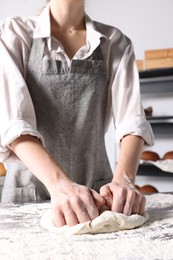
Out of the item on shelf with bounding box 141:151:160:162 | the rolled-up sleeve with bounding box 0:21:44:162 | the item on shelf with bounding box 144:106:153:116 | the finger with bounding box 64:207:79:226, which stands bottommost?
the item on shelf with bounding box 141:151:160:162

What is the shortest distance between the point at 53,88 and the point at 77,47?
0.42 feet

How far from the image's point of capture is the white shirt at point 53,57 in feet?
2.84

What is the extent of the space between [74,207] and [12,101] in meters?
0.29

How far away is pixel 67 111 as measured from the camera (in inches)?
38.3

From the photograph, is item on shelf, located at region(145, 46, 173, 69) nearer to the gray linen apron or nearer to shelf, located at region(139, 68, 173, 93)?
shelf, located at region(139, 68, 173, 93)

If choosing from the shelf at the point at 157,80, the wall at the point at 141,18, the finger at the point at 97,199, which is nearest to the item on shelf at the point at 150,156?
the shelf at the point at 157,80

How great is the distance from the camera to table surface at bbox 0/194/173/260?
1.75 ft

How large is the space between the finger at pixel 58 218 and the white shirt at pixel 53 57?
187 mm

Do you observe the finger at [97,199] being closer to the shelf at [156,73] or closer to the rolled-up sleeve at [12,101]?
the rolled-up sleeve at [12,101]

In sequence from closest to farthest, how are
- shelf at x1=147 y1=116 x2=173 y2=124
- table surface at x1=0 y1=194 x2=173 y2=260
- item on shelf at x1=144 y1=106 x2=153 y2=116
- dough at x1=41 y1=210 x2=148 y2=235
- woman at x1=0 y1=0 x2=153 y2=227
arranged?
table surface at x1=0 y1=194 x2=173 y2=260 → dough at x1=41 y1=210 x2=148 y2=235 → woman at x1=0 y1=0 x2=153 y2=227 → shelf at x1=147 y1=116 x2=173 y2=124 → item on shelf at x1=144 y1=106 x2=153 y2=116

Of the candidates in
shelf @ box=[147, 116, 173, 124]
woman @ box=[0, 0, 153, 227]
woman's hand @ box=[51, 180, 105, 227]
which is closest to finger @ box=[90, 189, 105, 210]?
woman's hand @ box=[51, 180, 105, 227]

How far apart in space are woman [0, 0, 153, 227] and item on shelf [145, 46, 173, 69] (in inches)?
67.6

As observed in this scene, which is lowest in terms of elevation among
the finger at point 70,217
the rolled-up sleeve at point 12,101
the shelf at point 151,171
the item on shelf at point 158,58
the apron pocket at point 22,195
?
the shelf at point 151,171

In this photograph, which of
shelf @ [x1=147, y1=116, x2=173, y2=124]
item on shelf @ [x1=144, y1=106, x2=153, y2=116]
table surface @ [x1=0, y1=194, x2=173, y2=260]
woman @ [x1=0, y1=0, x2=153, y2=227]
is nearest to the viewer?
table surface @ [x1=0, y1=194, x2=173, y2=260]
